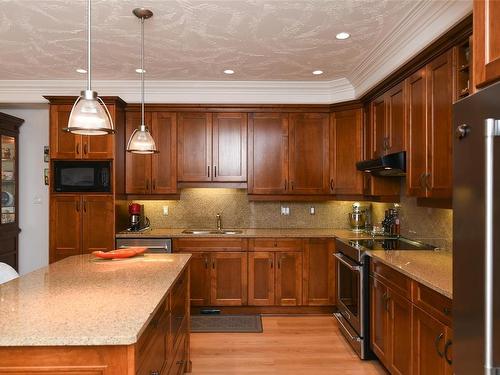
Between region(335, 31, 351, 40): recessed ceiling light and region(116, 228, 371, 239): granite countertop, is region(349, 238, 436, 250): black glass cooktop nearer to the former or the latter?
region(116, 228, 371, 239): granite countertop

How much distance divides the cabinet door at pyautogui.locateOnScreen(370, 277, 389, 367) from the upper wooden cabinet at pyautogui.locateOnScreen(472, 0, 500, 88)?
1.92 metres

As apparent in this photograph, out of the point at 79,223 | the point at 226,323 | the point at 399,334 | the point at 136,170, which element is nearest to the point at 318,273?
the point at 226,323

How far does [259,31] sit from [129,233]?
8.53ft

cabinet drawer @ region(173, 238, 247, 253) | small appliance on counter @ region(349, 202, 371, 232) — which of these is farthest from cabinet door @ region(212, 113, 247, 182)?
small appliance on counter @ region(349, 202, 371, 232)

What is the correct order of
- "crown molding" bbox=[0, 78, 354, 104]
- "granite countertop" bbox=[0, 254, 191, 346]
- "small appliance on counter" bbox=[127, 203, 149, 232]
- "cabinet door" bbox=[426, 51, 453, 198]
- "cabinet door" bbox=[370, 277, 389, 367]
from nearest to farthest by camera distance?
"granite countertop" bbox=[0, 254, 191, 346], "cabinet door" bbox=[426, 51, 453, 198], "cabinet door" bbox=[370, 277, 389, 367], "crown molding" bbox=[0, 78, 354, 104], "small appliance on counter" bbox=[127, 203, 149, 232]

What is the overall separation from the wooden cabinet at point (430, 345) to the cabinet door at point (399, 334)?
0.09m

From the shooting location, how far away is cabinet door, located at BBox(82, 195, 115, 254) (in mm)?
4047

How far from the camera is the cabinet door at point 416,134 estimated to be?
2.79 meters

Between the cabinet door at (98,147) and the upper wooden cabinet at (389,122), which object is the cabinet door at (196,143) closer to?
the cabinet door at (98,147)

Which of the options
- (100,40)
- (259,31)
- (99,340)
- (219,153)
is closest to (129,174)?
(219,153)

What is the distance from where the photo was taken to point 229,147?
4438 millimetres

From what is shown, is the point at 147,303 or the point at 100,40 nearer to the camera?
the point at 147,303

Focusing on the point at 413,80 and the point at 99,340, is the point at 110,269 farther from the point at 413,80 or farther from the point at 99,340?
the point at 413,80

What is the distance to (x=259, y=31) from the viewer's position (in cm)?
293
